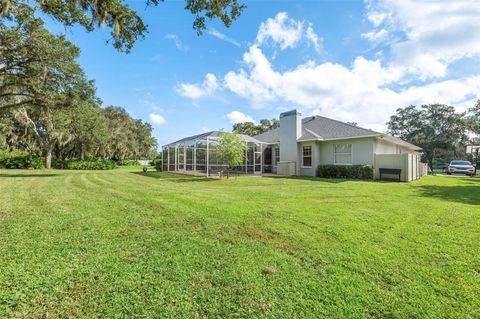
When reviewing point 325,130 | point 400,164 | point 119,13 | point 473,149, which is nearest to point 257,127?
point 325,130

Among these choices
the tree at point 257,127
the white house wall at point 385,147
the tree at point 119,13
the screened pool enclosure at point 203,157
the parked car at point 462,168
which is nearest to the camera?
the tree at point 119,13

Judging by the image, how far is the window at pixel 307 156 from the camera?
Answer: 1797cm

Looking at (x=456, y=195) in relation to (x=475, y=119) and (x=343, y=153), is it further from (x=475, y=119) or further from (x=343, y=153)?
(x=475, y=119)

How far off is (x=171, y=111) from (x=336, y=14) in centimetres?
1462

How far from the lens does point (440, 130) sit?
39.0 metres

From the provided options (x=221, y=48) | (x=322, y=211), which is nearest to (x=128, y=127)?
(x=221, y=48)

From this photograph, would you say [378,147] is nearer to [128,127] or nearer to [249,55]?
[249,55]

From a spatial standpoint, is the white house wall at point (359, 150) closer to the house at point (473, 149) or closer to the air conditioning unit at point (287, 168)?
the air conditioning unit at point (287, 168)

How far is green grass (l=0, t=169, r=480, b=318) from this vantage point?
2465 mm

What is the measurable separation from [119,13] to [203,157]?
1352cm

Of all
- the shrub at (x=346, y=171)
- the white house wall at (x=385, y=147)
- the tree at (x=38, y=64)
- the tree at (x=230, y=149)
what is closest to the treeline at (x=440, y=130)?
the white house wall at (x=385, y=147)

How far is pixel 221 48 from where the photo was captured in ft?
48.1

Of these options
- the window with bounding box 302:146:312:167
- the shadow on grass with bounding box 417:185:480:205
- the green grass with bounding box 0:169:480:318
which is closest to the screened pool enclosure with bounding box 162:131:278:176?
the window with bounding box 302:146:312:167

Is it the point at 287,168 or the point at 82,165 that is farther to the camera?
the point at 82,165
